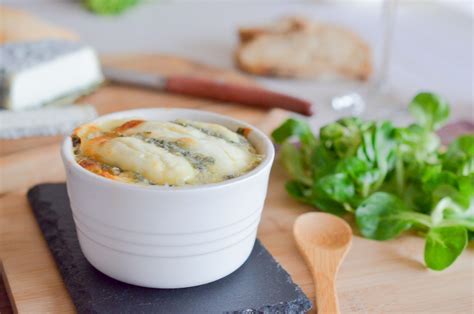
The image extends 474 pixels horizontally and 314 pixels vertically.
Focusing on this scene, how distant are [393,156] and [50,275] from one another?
2.42 ft

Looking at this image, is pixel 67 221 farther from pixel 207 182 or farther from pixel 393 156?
pixel 393 156

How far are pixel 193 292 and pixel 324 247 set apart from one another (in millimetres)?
309

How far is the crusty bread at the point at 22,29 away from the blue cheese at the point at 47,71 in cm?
22

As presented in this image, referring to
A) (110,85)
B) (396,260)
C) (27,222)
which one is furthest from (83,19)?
(396,260)

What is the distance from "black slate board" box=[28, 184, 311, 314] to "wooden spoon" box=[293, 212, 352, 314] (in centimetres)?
5

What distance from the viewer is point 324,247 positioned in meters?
1.33

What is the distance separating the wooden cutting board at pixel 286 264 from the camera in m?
1.17

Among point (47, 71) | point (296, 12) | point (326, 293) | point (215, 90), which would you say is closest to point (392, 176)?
point (326, 293)

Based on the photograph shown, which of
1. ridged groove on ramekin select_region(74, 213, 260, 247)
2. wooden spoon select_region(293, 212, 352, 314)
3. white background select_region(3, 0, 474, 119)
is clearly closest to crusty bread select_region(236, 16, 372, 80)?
white background select_region(3, 0, 474, 119)

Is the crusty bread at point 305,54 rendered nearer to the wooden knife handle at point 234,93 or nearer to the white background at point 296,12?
the white background at point 296,12

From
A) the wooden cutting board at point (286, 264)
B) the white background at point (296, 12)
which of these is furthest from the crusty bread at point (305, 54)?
the wooden cutting board at point (286, 264)

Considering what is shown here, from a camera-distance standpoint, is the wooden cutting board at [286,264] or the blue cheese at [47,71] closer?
the wooden cutting board at [286,264]

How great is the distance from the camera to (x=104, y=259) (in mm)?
1126

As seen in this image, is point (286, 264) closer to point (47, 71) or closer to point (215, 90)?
point (215, 90)
